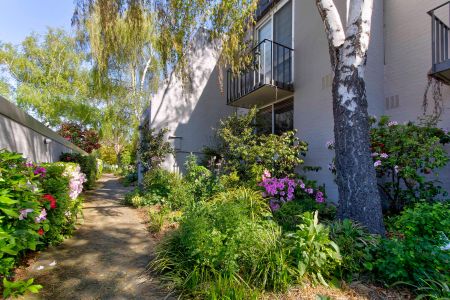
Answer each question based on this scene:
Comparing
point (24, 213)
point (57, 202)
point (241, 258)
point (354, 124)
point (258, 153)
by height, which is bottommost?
point (241, 258)

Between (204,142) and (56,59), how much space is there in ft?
44.8

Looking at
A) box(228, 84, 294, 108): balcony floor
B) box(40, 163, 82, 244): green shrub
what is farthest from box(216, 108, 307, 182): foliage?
box(40, 163, 82, 244): green shrub

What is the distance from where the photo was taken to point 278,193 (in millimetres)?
5348

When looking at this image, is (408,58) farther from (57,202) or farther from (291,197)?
(57,202)

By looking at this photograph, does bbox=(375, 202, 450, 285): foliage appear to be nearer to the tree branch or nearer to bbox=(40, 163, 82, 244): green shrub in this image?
the tree branch

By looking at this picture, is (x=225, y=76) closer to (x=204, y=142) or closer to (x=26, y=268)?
(x=204, y=142)

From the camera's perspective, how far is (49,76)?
16.5 metres

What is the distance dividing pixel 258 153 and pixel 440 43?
4074 millimetres

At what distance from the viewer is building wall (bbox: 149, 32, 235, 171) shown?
9.10 meters

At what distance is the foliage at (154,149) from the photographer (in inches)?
327

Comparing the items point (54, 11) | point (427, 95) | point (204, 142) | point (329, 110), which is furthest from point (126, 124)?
point (427, 95)

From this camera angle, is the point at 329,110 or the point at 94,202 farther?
the point at 94,202

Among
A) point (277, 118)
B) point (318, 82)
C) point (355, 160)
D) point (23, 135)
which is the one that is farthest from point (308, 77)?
point (23, 135)

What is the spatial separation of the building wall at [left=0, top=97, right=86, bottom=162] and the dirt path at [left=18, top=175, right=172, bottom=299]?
2.02m
